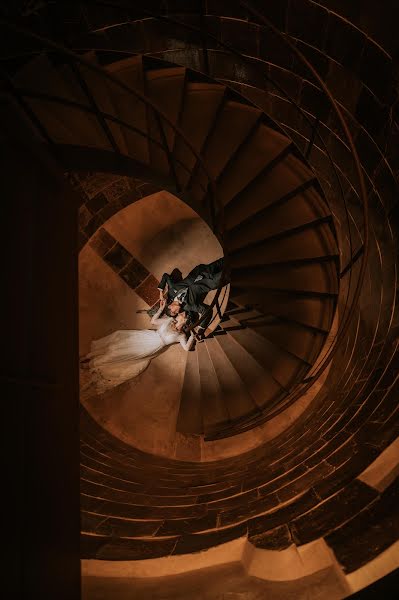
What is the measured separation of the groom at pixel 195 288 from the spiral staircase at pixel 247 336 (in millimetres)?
303

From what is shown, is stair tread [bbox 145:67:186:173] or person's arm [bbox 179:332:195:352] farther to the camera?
person's arm [bbox 179:332:195:352]

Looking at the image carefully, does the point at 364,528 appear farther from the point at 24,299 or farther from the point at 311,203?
the point at 311,203

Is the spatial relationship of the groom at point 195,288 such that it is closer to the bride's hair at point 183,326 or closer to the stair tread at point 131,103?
the bride's hair at point 183,326

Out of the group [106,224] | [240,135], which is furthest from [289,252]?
[106,224]

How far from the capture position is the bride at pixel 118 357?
4906 millimetres

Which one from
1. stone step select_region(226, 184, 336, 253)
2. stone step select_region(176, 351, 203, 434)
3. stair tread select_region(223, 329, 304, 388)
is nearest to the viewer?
stone step select_region(226, 184, 336, 253)

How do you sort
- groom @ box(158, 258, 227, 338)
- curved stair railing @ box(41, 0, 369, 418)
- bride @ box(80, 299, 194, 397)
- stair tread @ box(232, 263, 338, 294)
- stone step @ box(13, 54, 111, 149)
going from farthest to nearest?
groom @ box(158, 258, 227, 338)
bride @ box(80, 299, 194, 397)
stair tread @ box(232, 263, 338, 294)
stone step @ box(13, 54, 111, 149)
curved stair railing @ box(41, 0, 369, 418)

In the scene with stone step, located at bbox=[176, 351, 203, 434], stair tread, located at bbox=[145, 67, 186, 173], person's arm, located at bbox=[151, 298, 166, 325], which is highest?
stair tread, located at bbox=[145, 67, 186, 173]

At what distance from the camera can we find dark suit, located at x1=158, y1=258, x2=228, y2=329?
563cm

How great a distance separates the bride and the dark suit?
1.76ft

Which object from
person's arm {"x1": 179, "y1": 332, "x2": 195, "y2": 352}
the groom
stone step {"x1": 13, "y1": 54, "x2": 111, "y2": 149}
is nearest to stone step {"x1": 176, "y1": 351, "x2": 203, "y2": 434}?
person's arm {"x1": 179, "y1": 332, "x2": 195, "y2": 352}

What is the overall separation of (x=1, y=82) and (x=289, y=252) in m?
3.34

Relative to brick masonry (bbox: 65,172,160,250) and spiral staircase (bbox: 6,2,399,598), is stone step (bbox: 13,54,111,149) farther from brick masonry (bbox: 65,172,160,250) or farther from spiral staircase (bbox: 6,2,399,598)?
brick masonry (bbox: 65,172,160,250)

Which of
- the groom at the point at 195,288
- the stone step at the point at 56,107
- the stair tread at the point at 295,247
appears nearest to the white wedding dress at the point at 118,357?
the groom at the point at 195,288
